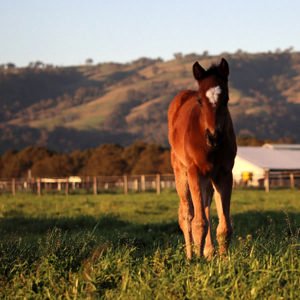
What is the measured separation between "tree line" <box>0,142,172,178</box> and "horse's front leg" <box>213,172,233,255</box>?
61946mm

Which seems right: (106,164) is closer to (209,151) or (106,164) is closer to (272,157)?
(272,157)

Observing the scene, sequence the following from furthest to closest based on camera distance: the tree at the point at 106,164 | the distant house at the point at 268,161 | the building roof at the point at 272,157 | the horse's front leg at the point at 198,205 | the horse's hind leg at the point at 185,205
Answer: the tree at the point at 106,164, the building roof at the point at 272,157, the distant house at the point at 268,161, the horse's hind leg at the point at 185,205, the horse's front leg at the point at 198,205

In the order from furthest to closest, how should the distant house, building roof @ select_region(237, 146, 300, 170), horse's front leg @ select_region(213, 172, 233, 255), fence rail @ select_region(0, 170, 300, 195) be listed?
building roof @ select_region(237, 146, 300, 170) < the distant house < fence rail @ select_region(0, 170, 300, 195) < horse's front leg @ select_region(213, 172, 233, 255)

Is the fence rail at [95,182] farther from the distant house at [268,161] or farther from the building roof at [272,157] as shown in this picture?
the building roof at [272,157]

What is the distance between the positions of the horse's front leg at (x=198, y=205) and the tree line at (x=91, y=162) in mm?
62065

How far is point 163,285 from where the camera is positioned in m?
4.90

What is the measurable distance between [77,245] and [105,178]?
34.2m

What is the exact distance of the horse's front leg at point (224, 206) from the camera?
638cm

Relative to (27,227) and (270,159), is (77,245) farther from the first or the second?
(270,159)

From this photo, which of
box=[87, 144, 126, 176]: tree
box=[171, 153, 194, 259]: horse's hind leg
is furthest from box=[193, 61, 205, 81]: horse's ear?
box=[87, 144, 126, 176]: tree

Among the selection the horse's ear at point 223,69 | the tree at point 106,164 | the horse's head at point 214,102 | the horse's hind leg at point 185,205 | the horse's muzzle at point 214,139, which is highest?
the horse's ear at point 223,69

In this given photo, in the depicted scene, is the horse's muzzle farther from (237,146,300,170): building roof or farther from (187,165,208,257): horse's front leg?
(237,146,300,170): building roof

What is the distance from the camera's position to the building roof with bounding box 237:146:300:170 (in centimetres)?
5831

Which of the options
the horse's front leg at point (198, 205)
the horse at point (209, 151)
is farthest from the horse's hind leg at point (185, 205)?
the horse's front leg at point (198, 205)
